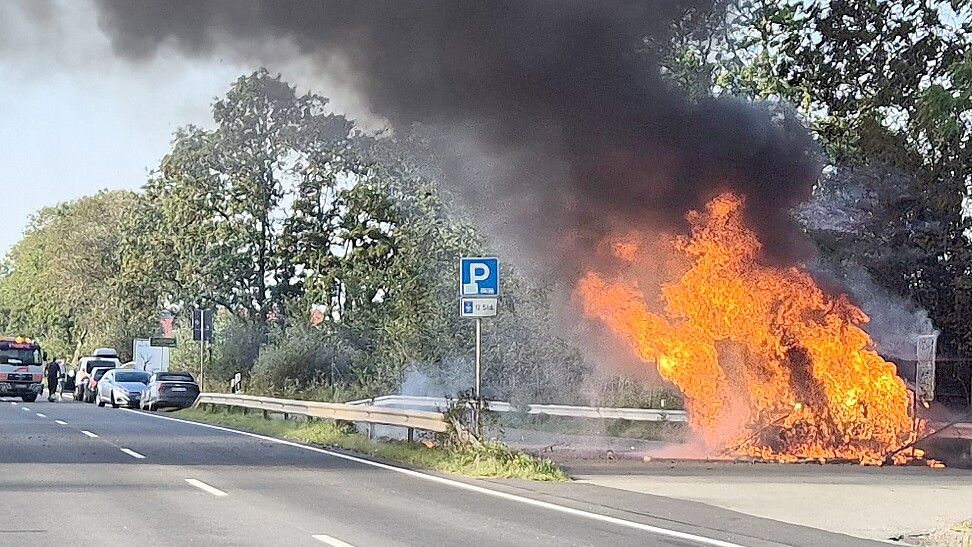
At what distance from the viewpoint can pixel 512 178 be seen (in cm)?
2602

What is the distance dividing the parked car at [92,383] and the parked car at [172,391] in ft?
43.9

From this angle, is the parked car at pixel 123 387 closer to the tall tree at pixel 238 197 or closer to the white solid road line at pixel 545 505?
the tall tree at pixel 238 197

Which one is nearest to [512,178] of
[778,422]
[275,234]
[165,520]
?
[778,422]

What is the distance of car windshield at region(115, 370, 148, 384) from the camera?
47.0 m

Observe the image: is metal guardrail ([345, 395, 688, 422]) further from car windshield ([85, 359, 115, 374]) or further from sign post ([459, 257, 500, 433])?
car windshield ([85, 359, 115, 374])

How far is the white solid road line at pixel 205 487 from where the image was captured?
15316 mm

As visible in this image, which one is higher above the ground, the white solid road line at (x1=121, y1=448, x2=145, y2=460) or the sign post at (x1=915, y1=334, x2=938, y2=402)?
the sign post at (x1=915, y1=334, x2=938, y2=402)

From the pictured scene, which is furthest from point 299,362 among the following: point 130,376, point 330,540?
point 330,540

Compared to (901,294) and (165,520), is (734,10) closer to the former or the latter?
(901,294)

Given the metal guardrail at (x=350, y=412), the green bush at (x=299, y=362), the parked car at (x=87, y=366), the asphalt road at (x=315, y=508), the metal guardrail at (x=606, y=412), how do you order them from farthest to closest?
the parked car at (x=87, y=366), the green bush at (x=299, y=362), the metal guardrail at (x=606, y=412), the metal guardrail at (x=350, y=412), the asphalt road at (x=315, y=508)

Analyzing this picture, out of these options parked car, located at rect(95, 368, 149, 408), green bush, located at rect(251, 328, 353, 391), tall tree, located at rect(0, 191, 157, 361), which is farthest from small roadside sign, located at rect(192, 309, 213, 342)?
tall tree, located at rect(0, 191, 157, 361)

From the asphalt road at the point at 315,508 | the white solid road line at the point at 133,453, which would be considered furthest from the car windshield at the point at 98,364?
the asphalt road at the point at 315,508

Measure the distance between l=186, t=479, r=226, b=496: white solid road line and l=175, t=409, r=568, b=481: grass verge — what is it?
152 inches

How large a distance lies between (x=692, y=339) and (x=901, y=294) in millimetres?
6322
